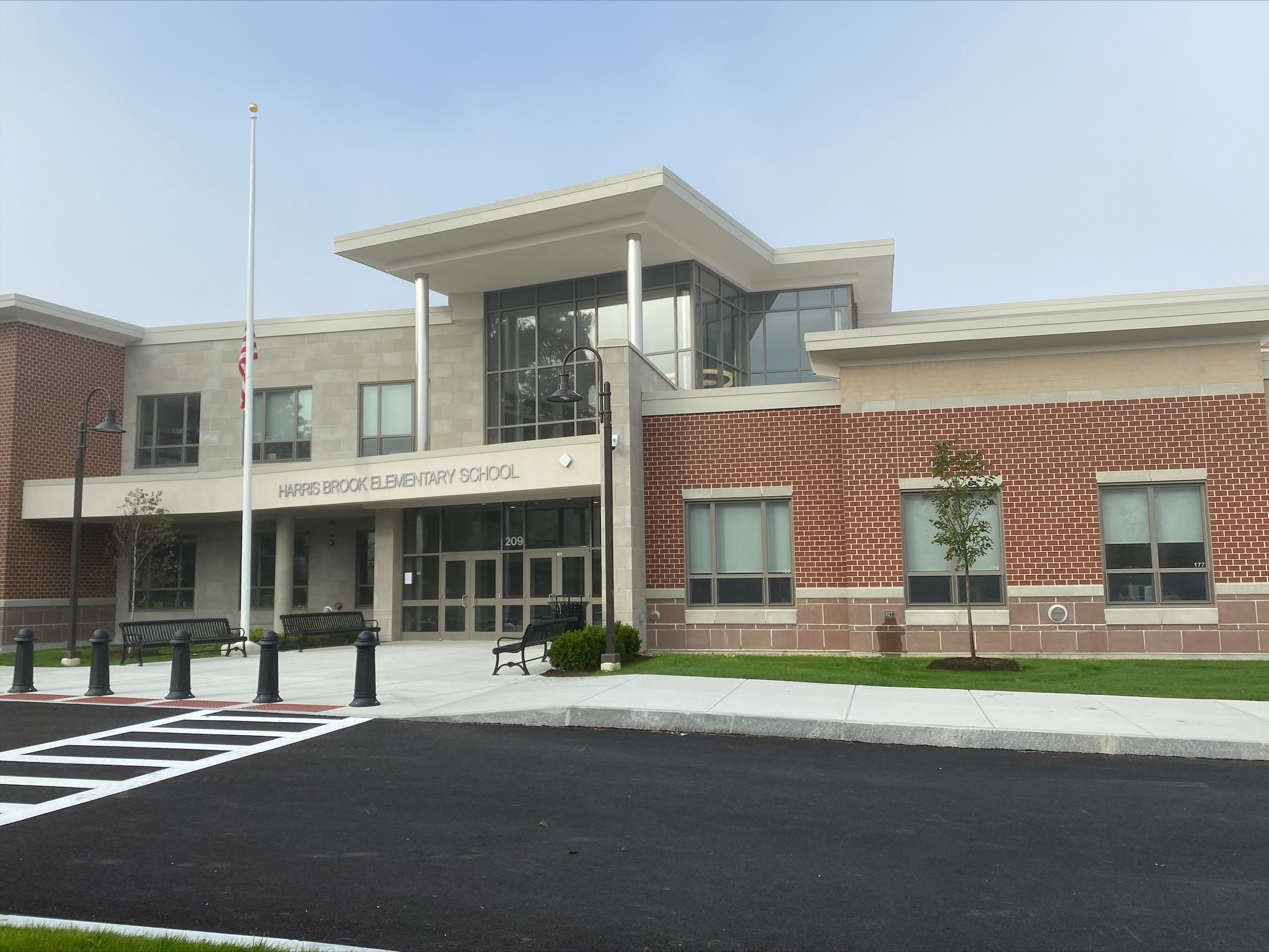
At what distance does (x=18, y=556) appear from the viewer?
87.9 ft

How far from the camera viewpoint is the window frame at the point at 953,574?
17.9 meters

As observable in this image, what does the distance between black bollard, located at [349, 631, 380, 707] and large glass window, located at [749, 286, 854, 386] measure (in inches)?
645

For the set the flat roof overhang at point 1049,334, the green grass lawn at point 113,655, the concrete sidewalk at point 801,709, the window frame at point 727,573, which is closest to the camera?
the concrete sidewalk at point 801,709

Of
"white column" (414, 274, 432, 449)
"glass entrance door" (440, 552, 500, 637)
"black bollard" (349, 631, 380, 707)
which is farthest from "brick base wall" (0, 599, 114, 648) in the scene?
"black bollard" (349, 631, 380, 707)

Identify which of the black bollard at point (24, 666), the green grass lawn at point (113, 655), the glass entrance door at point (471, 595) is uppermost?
the glass entrance door at point (471, 595)

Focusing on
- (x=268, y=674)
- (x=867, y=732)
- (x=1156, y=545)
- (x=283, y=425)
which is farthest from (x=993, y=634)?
(x=283, y=425)

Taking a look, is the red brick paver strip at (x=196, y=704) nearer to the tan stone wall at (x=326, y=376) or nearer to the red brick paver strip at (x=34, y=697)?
the red brick paver strip at (x=34, y=697)

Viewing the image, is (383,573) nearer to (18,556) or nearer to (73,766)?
(18,556)

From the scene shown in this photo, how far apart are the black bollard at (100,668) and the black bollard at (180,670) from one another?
3.91ft

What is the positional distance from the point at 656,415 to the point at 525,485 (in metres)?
3.37

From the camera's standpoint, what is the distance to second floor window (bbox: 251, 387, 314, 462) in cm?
2917

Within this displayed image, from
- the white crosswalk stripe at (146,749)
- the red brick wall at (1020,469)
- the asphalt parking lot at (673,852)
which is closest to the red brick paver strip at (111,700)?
the white crosswalk stripe at (146,749)

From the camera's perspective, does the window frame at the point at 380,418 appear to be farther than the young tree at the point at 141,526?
Yes

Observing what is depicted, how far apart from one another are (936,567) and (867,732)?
7.79 metres
